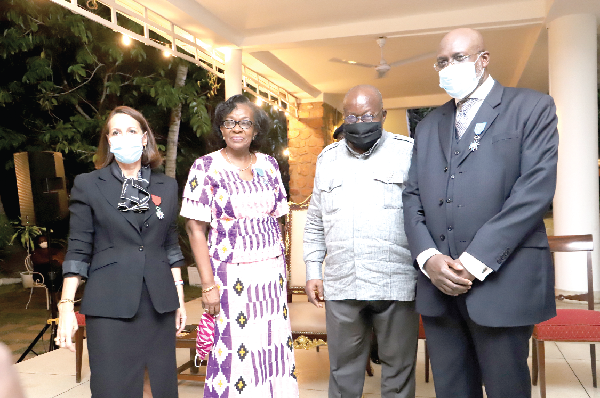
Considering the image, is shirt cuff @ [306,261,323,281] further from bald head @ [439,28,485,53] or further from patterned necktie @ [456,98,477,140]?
bald head @ [439,28,485,53]

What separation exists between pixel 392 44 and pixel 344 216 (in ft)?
19.8

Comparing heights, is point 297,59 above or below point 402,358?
above

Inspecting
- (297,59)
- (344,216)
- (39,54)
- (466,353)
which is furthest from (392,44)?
(466,353)

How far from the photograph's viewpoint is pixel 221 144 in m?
2.27

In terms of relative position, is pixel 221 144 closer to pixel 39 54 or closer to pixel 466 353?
pixel 466 353

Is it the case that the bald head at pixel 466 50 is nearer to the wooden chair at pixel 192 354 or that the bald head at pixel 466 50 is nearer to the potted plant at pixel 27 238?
the wooden chair at pixel 192 354

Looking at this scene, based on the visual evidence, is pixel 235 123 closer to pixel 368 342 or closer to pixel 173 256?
pixel 173 256

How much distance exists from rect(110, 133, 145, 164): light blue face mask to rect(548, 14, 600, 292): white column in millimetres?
5164

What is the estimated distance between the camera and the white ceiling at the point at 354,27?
19.0 ft

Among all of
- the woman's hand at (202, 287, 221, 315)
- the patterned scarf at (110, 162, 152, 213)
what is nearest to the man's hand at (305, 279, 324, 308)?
the woman's hand at (202, 287, 221, 315)

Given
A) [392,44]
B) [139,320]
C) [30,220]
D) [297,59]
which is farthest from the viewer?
[297,59]

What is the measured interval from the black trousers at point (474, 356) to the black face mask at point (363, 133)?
0.70 m

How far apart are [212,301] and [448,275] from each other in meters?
0.98

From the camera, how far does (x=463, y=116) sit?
5.69 ft
